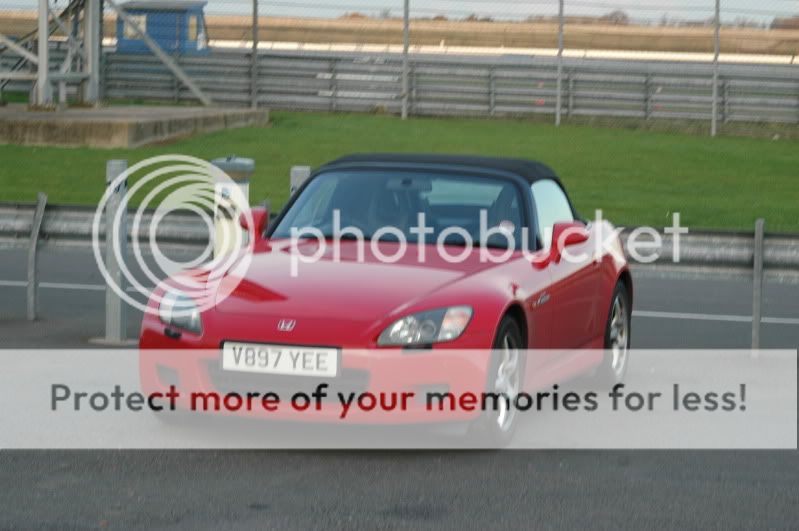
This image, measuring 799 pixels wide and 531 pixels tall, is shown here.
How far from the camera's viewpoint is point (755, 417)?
9.11 m

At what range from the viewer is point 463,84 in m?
32.7

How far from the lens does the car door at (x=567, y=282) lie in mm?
8992

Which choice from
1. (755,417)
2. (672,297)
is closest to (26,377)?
(755,417)

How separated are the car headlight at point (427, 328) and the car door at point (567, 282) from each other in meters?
0.98

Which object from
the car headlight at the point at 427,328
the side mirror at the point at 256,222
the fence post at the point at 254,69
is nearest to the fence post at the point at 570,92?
the fence post at the point at 254,69

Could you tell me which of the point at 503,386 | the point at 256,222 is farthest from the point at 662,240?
the point at 503,386

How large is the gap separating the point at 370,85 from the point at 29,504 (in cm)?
2558

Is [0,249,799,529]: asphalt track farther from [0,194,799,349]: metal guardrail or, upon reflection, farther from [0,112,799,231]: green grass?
[0,112,799,231]: green grass

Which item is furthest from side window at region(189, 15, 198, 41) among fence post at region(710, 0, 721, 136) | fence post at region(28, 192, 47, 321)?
fence post at region(28, 192, 47, 321)

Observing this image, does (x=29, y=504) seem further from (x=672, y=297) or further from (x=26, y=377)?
(x=672, y=297)

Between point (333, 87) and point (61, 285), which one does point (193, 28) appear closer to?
point (333, 87)

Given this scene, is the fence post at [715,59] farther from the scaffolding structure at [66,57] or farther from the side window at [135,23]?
the scaffolding structure at [66,57]

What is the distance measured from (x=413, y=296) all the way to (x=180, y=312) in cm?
106

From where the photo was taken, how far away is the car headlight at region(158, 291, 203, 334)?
26.3ft
